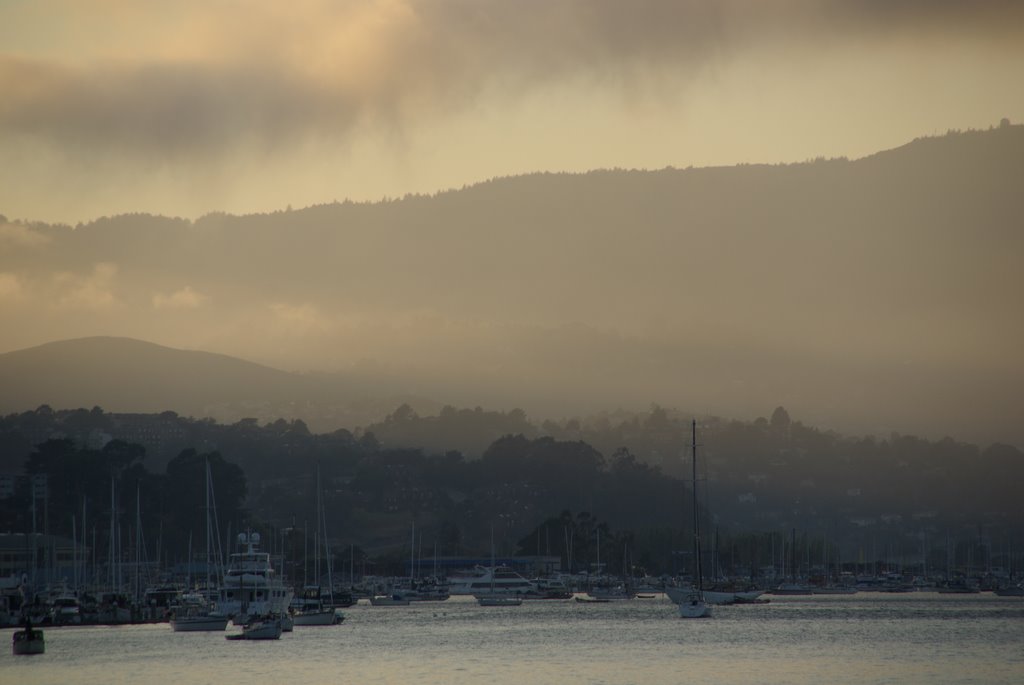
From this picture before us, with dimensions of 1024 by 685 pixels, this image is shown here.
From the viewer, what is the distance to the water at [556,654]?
108 metres

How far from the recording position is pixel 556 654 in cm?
12600

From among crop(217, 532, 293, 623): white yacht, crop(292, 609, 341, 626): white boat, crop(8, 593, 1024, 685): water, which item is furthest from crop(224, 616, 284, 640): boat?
crop(292, 609, 341, 626): white boat

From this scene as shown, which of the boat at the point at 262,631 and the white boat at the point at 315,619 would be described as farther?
the white boat at the point at 315,619

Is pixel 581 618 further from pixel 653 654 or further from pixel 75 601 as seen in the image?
pixel 653 654

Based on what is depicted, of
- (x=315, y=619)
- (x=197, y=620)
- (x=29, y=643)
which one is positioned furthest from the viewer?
(x=315, y=619)

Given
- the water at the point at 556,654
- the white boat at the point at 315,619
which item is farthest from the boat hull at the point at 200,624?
the white boat at the point at 315,619

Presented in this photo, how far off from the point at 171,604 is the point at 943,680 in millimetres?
99534

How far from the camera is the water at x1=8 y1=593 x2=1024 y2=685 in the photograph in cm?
10850

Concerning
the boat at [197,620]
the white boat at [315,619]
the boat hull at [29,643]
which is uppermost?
the boat hull at [29,643]

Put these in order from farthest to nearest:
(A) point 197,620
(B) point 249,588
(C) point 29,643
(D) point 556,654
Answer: (B) point 249,588 → (A) point 197,620 → (C) point 29,643 → (D) point 556,654

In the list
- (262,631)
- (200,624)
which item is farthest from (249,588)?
(262,631)

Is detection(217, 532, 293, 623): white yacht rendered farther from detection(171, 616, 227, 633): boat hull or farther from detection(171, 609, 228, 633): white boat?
detection(171, 616, 227, 633): boat hull

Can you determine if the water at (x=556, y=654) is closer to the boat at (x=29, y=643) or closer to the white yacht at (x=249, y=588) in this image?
the boat at (x=29, y=643)

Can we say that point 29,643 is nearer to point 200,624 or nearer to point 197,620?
point 200,624
